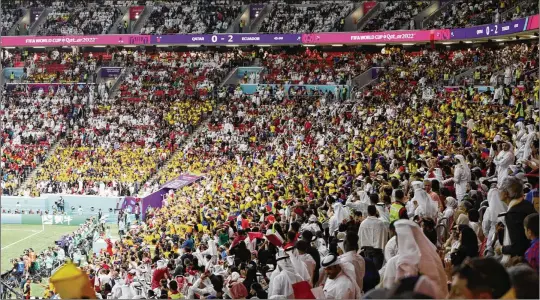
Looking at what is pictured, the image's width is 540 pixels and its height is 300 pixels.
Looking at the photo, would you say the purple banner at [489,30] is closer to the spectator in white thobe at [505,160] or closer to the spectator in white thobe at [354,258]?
the spectator in white thobe at [505,160]

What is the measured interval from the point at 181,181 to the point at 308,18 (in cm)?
1614

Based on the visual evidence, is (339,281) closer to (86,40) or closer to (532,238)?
(532,238)

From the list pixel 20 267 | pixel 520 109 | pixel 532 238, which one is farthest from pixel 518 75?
pixel 532 238

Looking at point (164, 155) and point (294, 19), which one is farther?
point (294, 19)

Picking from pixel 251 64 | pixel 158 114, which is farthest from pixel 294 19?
pixel 158 114

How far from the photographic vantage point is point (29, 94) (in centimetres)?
3806

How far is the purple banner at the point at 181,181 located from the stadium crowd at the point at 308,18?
14717 mm

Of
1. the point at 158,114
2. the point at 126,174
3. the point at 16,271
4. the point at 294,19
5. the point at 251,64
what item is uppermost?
the point at 294,19

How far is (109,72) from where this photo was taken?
130ft

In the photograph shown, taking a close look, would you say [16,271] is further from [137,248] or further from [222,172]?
[222,172]

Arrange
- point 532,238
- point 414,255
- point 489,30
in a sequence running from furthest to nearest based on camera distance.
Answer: point 489,30 → point 532,238 → point 414,255

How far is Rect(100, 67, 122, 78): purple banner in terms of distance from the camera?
39.3 metres

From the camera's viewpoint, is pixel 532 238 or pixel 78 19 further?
pixel 78 19

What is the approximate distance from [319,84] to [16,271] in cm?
1861
